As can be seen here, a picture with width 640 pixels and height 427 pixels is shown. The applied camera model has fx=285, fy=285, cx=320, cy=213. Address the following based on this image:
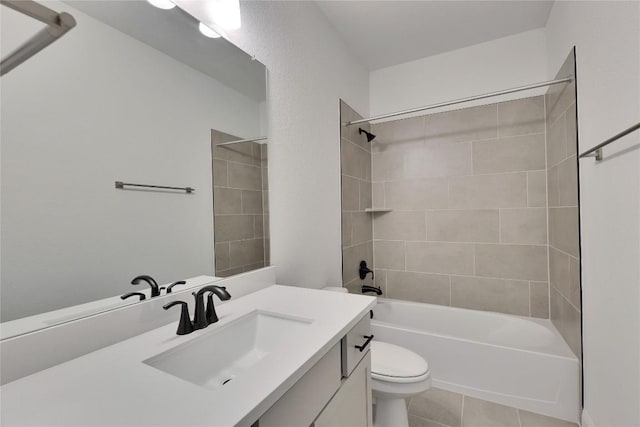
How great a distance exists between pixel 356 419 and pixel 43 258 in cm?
109

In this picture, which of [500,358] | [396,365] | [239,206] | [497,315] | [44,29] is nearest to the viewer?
[44,29]

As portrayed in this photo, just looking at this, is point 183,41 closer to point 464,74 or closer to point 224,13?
point 224,13

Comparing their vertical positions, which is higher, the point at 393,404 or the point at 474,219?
the point at 474,219

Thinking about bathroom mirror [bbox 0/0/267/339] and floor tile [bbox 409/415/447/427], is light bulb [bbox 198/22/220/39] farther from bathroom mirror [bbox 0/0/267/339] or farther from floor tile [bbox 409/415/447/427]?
floor tile [bbox 409/415/447/427]

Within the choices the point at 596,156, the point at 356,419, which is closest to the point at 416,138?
the point at 596,156

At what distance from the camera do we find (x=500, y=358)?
178cm

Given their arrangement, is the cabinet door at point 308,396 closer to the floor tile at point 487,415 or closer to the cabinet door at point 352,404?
the cabinet door at point 352,404

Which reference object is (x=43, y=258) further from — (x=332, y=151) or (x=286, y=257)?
(x=332, y=151)

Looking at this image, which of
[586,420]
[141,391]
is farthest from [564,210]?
[141,391]

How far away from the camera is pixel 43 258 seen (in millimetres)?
738

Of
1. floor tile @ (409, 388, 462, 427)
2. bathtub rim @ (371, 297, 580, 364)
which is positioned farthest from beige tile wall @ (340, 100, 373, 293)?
floor tile @ (409, 388, 462, 427)

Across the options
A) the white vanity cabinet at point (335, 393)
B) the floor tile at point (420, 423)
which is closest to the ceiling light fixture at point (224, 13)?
the white vanity cabinet at point (335, 393)

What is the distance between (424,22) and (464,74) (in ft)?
2.08

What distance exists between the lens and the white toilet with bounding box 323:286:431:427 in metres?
1.39
